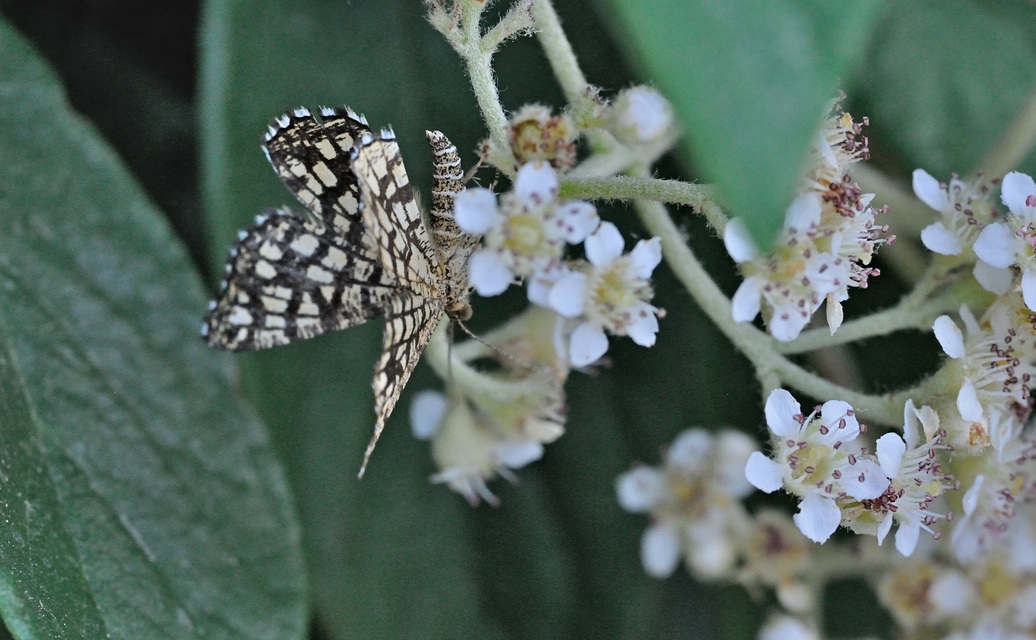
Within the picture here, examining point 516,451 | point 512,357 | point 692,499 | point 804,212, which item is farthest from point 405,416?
point 804,212

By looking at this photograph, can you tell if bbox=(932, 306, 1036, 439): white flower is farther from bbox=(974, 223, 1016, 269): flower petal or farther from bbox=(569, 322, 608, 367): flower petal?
bbox=(569, 322, 608, 367): flower petal

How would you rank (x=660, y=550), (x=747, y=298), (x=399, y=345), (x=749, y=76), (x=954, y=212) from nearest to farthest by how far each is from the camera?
(x=749, y=76)
(x=399, y=345)
(x=747, y=298)
(x=954, y=212)
(x=660, y=550)

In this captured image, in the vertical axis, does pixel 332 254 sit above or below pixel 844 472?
above

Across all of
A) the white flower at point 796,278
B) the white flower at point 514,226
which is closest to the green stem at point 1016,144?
the white flower at point 796,278

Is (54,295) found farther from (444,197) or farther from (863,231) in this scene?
(863,231)

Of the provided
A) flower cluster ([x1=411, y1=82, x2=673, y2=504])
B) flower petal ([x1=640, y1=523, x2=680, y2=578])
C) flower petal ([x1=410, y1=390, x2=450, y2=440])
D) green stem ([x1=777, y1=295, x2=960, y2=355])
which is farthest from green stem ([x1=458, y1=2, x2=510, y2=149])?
flower petal ([x1=640, y1=523, x2=680, y2=578])

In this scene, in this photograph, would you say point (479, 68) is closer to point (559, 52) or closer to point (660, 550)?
point (559, 52)

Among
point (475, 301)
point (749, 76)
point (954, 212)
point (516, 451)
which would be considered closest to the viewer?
point (749, 76)
